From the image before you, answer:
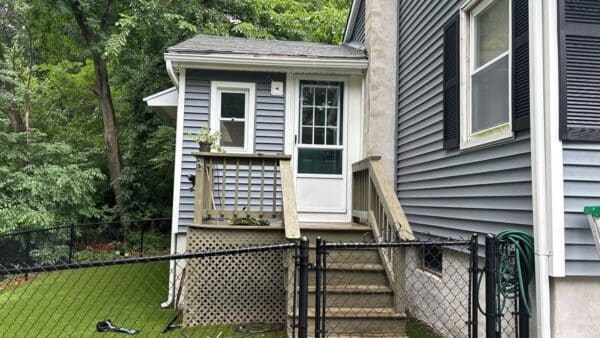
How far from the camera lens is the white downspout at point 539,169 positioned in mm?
2738

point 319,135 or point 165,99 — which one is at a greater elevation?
point 165,99

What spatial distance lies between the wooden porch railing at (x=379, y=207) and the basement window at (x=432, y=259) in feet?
2.44

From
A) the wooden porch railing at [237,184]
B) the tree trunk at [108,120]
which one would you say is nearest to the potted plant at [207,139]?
the wooden porch railing at [237,184]

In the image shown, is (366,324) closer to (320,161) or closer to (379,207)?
(379,207)

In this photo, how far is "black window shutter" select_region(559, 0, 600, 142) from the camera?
279 cm

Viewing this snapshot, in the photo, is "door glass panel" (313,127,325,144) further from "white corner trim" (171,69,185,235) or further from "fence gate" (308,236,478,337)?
"fence gate" (308,236,478,337)

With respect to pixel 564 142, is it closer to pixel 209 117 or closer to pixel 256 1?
pixel 209 117

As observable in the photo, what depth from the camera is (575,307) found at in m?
2.75

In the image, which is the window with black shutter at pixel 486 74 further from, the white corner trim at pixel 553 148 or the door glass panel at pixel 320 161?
the door glass panel at pixel 320 161

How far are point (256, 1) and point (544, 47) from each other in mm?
10199

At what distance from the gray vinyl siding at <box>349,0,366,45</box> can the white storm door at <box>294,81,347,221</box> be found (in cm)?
166

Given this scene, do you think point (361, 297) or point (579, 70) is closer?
point (579, 70)

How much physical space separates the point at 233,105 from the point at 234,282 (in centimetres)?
253

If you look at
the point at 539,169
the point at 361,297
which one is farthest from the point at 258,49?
the point at 539,169
